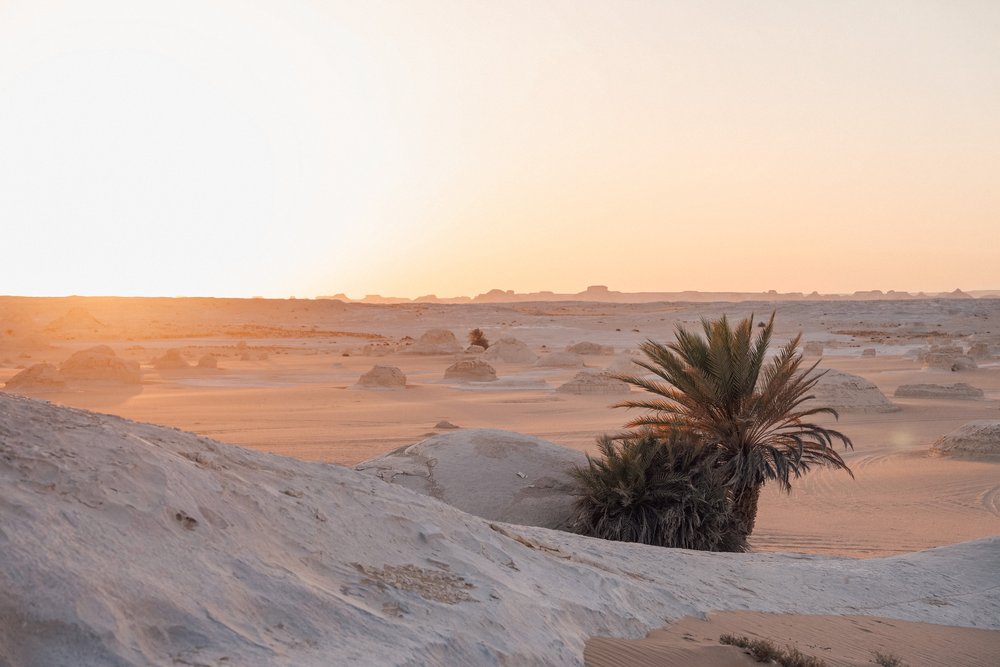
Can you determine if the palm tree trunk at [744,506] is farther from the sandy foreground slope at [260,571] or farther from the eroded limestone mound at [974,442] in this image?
the eroded limestone mound at [974,442]

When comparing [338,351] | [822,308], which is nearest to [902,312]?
[822,308]

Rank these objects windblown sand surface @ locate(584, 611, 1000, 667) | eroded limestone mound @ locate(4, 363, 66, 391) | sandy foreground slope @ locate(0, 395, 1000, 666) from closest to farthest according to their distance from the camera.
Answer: sandy foreground slope @ locate(0, 395, 1000, 666), windblown sand surface @ locate(584, 611, 1000, 667), eroded limestone mound @ locate(4, 363, 66, 391)

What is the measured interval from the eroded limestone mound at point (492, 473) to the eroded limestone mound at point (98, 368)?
2108 centimetres

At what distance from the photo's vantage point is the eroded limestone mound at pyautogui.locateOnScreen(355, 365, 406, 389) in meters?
31.5

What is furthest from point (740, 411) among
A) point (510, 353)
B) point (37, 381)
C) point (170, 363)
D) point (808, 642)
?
point (510, 353)

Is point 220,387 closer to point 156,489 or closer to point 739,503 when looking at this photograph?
point 739,503

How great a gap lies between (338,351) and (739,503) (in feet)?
146

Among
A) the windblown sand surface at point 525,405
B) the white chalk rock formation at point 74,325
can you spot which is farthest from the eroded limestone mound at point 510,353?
the white chalk rock formation at point 74,325

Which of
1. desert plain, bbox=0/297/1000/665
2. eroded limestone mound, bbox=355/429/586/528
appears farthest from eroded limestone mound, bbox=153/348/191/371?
eroded limestone mound, bbox=355/429/586/528

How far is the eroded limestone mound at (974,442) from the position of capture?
59.8ft

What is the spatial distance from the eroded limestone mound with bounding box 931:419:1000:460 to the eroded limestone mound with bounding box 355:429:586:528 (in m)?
9.91

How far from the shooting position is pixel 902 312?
87.2m

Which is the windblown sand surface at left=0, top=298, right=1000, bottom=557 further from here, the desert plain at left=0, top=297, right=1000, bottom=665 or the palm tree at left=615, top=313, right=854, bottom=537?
the palm tree at left=615, top=313, right=854, bottom=537

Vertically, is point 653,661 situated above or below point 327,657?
below
